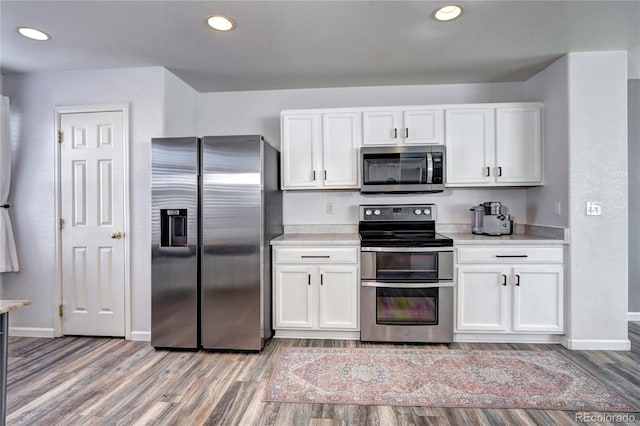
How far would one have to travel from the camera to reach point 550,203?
2990mm

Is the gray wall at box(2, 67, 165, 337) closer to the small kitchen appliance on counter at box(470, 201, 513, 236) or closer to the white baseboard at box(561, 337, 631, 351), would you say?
the small kitchen appliance on counter at box(470, 201, 513, 236)

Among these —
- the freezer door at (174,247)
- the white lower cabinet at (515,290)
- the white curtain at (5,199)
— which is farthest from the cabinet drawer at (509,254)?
the white curtain at (5,199)

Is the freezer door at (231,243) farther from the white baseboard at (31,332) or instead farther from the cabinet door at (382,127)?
the white baseboard at (31,332)

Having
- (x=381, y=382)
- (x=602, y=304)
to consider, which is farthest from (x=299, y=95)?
(x=602, y=304)

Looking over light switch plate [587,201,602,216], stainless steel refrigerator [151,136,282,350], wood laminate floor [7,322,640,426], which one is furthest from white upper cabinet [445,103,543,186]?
stainless steel refrigerator [151,136,282,350]

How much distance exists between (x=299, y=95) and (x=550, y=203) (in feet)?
8.99

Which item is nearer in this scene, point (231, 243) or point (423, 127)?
point (231, 243)

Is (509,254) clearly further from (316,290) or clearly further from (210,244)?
(210,244)

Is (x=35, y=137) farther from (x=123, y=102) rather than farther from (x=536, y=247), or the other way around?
(x=536, y=247)

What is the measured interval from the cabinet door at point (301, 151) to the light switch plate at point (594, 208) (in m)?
2.34

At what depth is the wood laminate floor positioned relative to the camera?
1.86m

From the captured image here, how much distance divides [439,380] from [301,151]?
2.28m

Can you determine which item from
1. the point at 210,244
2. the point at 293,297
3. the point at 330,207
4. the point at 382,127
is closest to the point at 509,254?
the point at 382,127

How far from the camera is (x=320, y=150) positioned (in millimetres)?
3197
